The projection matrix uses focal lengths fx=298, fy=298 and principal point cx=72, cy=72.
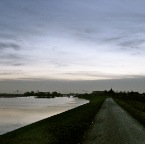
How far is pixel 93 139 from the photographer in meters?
17.5

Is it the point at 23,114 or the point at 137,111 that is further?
the point at 23,114

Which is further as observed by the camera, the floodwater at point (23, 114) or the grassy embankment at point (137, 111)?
the floodwater at point (23, 114)

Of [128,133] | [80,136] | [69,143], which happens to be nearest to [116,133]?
[128,133]

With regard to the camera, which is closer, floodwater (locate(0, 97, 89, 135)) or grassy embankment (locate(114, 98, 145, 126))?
grassy embankment (locate(114, 98, 145, 126))

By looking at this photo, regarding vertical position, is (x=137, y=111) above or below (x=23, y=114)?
above

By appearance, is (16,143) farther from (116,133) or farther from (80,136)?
(116,133)

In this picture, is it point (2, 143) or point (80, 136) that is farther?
point (80, 136)

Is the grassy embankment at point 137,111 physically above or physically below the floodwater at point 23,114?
above

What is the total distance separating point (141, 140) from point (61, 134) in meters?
5.12

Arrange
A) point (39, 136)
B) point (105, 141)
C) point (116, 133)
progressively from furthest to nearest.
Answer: point (116, 133) < point (39, 136) < point (105, 141)

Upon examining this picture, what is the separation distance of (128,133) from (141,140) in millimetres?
2734

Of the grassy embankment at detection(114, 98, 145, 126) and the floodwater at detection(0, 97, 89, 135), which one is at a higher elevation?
the grassy embankment at detection(114, 98, 145, 126)

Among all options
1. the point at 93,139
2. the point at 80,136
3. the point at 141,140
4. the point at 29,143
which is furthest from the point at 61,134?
the point at 141,140

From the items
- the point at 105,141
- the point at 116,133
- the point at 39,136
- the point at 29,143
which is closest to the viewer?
the point at 29,143
